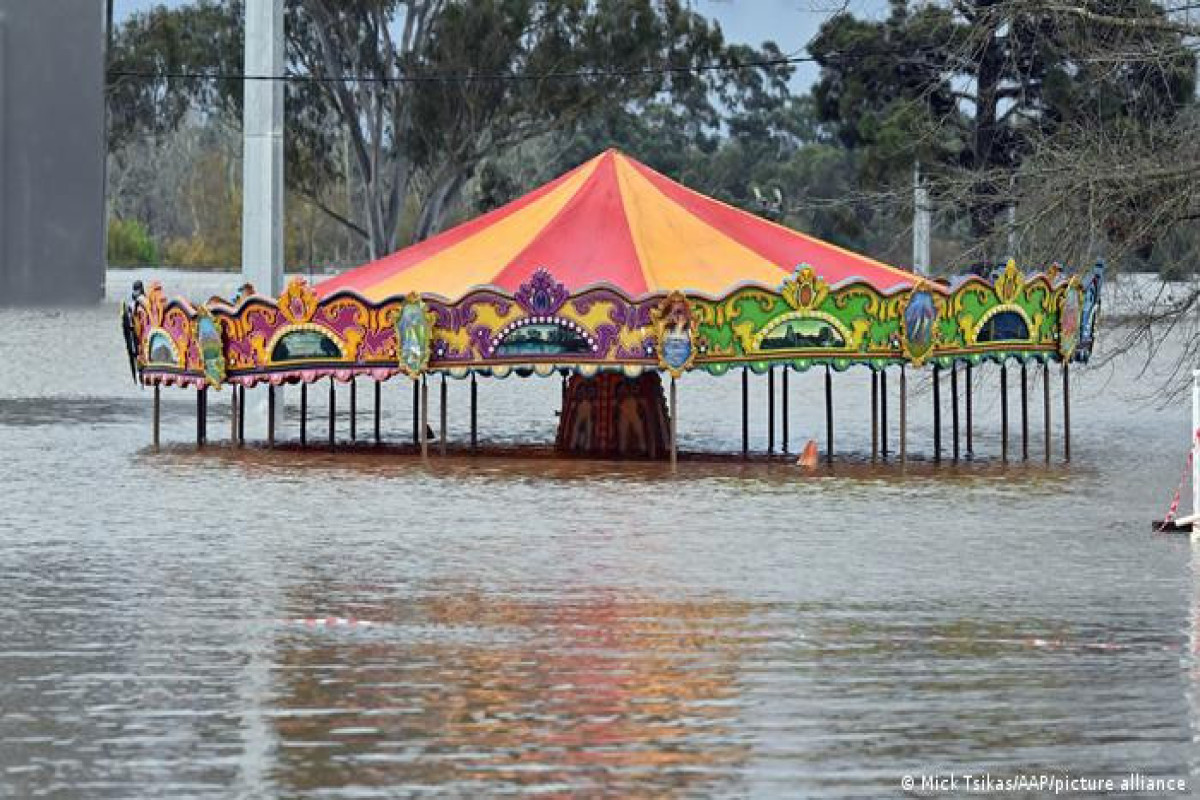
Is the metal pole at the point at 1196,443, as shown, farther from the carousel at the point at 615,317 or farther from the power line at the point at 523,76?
the power line at the point at 523,76

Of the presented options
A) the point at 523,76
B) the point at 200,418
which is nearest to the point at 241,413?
the point at 200,418

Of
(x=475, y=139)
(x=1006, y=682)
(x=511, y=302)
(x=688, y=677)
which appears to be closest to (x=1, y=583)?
(x=688, y=677)

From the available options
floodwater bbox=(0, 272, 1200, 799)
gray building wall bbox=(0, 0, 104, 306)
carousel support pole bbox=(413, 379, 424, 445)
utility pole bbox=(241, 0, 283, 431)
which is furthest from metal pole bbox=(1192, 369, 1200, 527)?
gray building wall bbox=(0, 0, 104, 306)

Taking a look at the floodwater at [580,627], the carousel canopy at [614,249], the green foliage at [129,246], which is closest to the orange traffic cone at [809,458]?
the floodwater at [580,627]

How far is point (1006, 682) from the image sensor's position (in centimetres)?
1253

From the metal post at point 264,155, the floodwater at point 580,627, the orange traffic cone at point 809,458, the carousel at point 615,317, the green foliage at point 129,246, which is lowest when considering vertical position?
the floodwater at point 580,627

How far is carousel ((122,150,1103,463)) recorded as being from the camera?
27.2m

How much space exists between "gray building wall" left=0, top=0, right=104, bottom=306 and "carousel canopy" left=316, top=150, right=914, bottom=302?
35.8m

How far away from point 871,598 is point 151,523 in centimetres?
655

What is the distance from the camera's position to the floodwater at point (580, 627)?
34.6ft

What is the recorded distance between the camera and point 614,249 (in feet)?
94.9

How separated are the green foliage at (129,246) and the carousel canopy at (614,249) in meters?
73.3

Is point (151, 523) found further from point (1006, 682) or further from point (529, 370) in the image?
point (1006, 682)

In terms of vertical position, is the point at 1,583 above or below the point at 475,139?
below
